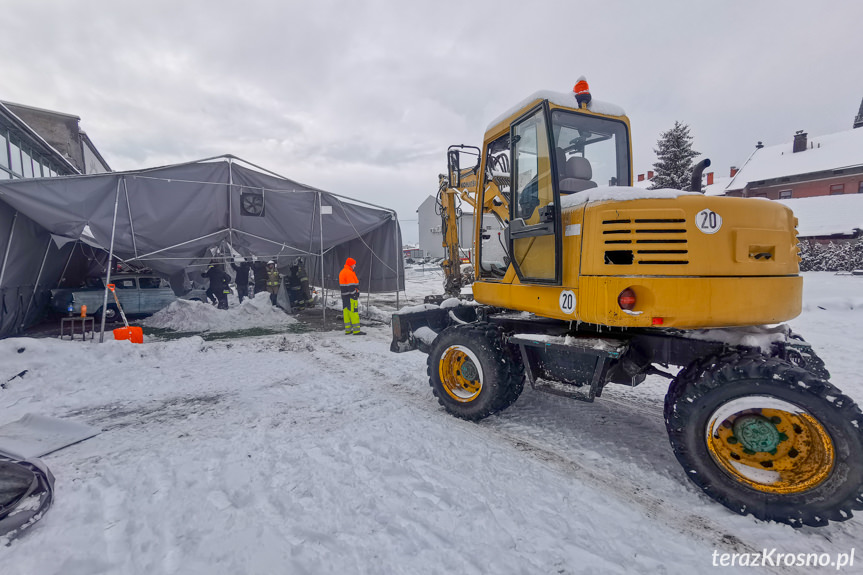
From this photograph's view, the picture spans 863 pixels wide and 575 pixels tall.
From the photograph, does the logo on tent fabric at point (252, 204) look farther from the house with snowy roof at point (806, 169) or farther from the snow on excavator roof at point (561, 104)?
the house with snowy roof at point (806, 169)

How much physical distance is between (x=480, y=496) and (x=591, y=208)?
228 cm

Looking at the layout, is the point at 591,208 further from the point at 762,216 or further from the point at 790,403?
the point at 790,403

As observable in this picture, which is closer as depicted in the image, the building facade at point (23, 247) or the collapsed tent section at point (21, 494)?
the collapsed tent section at point (21, 494)


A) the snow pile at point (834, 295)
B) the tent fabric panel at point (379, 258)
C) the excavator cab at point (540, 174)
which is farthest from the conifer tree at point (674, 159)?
the excavator cab at point (540, 174)

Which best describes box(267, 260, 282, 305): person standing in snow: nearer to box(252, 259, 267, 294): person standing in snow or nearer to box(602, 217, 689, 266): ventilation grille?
box(252, 259, 267, 294): person standing in snow

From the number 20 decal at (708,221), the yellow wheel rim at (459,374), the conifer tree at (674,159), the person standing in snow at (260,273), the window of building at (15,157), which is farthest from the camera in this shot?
the conifer tree at (674,159)

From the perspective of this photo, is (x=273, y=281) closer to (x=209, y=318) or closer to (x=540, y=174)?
(x=209, y=318)

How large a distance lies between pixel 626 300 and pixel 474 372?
1.81 meters

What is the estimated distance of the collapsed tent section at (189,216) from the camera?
7.34 m

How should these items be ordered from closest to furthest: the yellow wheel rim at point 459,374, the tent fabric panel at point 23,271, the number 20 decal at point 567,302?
the number 20 decal at point 567,302
the yellow wheel rim at point 459,374
the tent fabric panel at point 23,271

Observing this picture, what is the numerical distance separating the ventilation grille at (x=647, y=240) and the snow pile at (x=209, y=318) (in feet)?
30.1

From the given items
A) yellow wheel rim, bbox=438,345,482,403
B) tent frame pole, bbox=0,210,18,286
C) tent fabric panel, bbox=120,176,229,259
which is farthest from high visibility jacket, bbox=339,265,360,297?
tent frame pole, bbox=0,210,18,286

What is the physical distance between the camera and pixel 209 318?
10281mm

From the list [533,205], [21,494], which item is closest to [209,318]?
[21,494]
